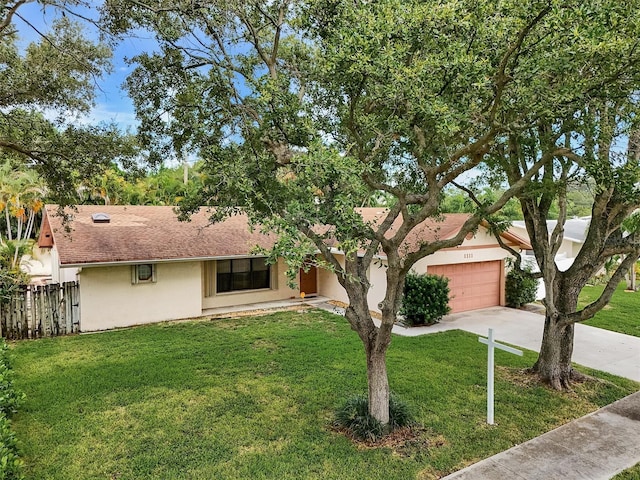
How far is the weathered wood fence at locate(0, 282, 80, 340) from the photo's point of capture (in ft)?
38.6

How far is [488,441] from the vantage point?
6.25 meters

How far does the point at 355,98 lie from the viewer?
18.6 ft

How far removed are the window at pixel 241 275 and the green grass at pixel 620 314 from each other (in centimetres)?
1178

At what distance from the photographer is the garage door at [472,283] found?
15211 mm

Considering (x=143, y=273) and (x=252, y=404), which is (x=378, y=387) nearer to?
(x=252, y=404)

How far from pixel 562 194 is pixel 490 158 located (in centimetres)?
171

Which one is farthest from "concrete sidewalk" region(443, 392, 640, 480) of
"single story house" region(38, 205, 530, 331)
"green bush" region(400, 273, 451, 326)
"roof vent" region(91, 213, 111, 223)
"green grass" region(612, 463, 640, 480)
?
"roof vent" region(91, 213, 111, 223)

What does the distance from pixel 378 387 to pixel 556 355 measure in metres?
4.45

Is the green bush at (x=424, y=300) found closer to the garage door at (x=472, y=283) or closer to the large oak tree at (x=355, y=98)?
the garage door at (x=472, y=283)

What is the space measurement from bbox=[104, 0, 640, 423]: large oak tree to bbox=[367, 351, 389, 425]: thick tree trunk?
2 centimetres

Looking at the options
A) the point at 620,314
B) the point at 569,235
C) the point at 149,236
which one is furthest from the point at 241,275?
the point at 569,235

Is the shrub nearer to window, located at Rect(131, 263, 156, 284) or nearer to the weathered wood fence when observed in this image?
window, located at Rect(131, 263, 156, 284)

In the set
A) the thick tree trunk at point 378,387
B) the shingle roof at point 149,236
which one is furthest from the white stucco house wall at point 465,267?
the thick tree trunk at point 378,387

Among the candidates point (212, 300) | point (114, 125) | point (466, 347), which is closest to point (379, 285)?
point (466, 347)
